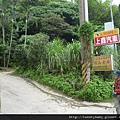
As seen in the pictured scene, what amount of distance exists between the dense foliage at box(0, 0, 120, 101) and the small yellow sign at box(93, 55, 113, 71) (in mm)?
393

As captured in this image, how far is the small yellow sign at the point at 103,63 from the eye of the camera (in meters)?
7.18

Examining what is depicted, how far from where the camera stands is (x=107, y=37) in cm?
766

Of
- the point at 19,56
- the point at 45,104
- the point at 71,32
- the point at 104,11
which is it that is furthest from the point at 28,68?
the point at 104,11

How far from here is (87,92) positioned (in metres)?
6.94

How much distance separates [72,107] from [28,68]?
18.4 ft

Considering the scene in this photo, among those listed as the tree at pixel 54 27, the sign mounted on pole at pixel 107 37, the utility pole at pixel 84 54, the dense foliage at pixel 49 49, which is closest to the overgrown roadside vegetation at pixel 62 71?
the dense foliage at pixel 49 49

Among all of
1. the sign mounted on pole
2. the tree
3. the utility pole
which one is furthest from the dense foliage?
the sign mounted on pole

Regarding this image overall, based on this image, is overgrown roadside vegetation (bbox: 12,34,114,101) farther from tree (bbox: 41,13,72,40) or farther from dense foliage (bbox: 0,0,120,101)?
tree (bbox: 41,13,72,40)

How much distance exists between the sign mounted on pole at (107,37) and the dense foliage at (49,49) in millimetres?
584

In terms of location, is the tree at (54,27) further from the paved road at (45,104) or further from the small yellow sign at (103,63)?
the small yellow sign at (103,63)

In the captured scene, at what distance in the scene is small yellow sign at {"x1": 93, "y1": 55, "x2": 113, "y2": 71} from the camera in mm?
7180

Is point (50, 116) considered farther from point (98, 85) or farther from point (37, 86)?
point (37, 86)

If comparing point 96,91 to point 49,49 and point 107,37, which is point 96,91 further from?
point 49,49

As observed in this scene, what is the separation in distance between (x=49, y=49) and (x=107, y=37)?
11.1ft
